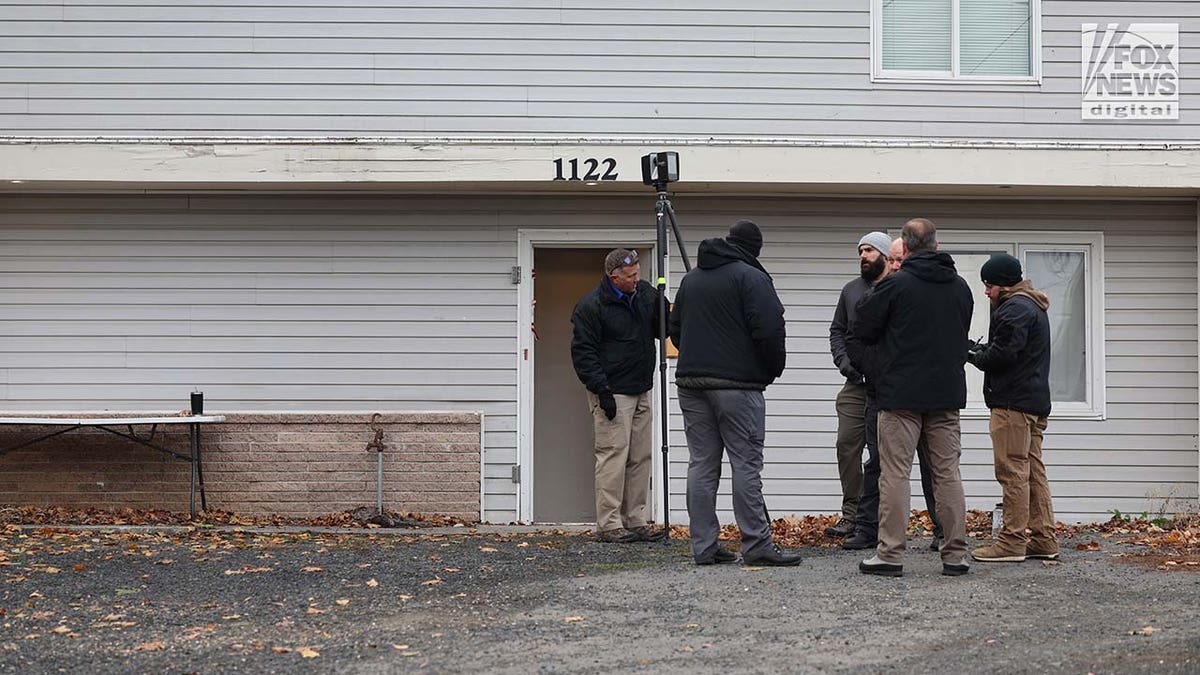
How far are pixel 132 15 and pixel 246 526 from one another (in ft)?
14.5

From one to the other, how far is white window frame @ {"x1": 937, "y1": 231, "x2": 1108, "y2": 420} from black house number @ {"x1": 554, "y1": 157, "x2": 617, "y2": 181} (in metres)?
2.98

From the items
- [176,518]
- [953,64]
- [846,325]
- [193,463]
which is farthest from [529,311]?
[953,64]

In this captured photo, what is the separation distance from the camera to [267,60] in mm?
12742

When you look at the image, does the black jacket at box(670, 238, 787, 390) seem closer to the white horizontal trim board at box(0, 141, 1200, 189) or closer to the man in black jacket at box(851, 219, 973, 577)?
the man in black jacket at box(851, 219, 973, 577)

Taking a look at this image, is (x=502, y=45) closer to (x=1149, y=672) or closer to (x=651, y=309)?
(x=651, y=309)

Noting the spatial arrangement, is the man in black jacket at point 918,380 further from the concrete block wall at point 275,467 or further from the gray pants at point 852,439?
the concrete block wall at point 275,467

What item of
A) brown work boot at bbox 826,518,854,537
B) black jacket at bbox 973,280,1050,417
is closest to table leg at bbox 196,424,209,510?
brown work boot at bbox 826,518,854,537

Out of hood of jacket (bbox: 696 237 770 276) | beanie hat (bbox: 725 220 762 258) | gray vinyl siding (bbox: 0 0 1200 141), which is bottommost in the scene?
hood of jacket (bbox: 696 237 770 276)

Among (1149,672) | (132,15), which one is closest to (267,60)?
(132,15)

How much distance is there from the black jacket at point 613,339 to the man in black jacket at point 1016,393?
2.48 m

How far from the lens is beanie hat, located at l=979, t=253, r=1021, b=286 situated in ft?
30.7

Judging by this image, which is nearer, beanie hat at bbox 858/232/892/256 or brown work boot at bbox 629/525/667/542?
beanie hat at bbox 858/232/892/256

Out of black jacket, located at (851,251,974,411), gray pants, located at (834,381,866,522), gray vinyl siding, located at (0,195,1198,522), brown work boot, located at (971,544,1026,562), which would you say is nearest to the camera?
black jacket, located at (851,251,974,411)

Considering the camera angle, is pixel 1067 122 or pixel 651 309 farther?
pixel 1067 122
